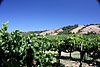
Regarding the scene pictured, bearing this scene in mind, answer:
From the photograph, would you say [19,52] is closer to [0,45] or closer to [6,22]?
[0,45]

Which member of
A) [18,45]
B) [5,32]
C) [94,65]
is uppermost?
Result: [5,32]

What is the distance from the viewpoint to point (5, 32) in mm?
6078

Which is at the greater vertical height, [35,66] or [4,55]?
[4,55]

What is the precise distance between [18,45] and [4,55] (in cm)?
56

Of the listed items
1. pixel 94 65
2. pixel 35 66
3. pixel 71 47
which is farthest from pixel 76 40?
pixel 35 66

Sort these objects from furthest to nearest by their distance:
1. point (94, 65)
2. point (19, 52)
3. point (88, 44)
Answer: point (88, 44), point (94, 65), point (19, 52)

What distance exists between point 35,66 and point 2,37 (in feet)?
4.72

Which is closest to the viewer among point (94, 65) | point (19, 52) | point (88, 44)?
point (19, 52)

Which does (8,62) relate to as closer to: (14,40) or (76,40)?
(14,40)

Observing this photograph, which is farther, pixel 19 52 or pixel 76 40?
pixel 76 40

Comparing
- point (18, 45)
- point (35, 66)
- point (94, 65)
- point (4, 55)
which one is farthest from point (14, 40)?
point (94, 65)

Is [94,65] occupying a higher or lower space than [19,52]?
lower

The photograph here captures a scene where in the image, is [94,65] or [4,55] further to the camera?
[94,65]

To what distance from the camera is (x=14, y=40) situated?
5867 millimetres
